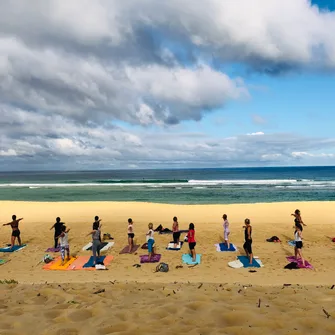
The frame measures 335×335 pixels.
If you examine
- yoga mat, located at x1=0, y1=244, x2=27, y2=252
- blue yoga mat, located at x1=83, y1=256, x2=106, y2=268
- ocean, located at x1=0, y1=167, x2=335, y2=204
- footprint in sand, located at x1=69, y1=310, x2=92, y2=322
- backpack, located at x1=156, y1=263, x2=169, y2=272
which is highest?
footprint in sand, located at x1=69, y1=310, x2=92, y2=322

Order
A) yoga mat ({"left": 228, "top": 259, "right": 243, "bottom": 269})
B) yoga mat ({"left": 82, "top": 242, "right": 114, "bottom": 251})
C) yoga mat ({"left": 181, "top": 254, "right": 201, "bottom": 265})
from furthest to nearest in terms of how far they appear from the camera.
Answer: yoga mat ({"left": 82, "top": 242, "right": 114, "bottom": 251}), yoga mat ({"left": 181, "top": 254, "right": 201, "bottom": 265}), yoga mat ({"left": 228, "top": 259, "right": 243, "bottom": 269})

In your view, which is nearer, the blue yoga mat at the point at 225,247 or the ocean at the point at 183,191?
the blue yoga mat at the point at 225,247

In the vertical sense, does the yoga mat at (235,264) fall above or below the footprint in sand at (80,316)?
below

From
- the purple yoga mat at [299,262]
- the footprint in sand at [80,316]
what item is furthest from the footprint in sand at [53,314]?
the purple yoga mat at [299,262]

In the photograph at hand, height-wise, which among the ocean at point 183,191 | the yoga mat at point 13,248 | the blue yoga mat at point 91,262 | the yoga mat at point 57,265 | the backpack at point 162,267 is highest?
the ocean at point 183,191

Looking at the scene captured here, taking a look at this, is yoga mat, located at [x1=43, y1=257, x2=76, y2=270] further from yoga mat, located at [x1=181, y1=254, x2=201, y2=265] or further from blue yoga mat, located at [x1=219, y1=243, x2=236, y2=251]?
blue yoga mat, located at [x1=219, y1=243, x2=236, y2=251]

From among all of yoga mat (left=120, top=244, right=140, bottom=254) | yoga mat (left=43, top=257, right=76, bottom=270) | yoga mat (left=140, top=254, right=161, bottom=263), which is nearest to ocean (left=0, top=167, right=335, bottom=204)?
yoga mat (left=120, top=244, right=140, bottom=254)

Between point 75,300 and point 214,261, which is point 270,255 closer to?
point 214,261

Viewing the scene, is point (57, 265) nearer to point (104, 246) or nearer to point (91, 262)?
point (91, 262)

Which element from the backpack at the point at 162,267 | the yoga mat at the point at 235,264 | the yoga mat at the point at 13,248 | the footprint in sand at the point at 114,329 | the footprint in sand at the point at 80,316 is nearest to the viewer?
the footprint in sand at the point at 114,329

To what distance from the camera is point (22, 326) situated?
512cm

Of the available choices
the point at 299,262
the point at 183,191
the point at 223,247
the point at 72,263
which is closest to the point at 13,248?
the point at 72,263

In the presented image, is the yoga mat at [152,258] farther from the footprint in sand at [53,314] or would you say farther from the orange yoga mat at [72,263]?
the footprint in sand at [53,314]

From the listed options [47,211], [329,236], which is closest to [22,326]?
[329,236]
